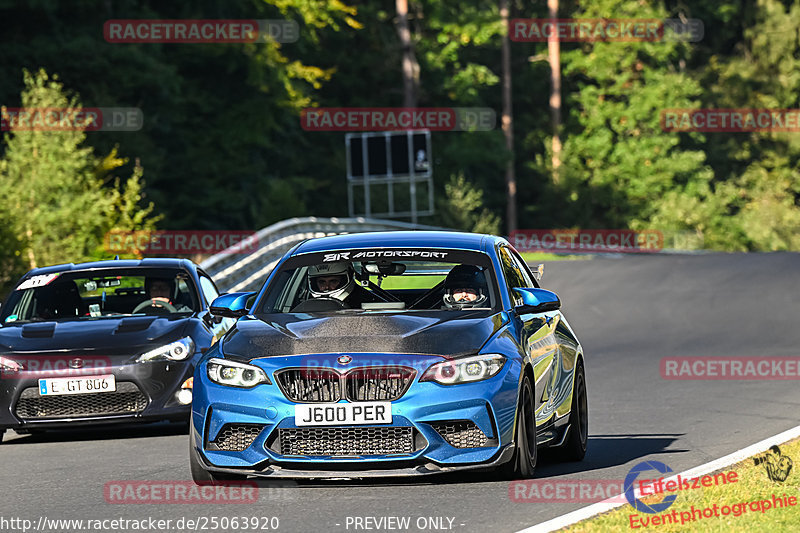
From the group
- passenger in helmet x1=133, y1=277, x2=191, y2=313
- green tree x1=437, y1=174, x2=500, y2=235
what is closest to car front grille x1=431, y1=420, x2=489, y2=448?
passenger in helmet x1=133, y1=277, x2=191, y2=313

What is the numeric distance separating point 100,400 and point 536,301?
4.30m

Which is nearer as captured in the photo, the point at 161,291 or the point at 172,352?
the point at 172,352

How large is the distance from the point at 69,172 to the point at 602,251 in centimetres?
2126

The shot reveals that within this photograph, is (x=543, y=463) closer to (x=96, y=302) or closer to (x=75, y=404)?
(x=75, y=404)

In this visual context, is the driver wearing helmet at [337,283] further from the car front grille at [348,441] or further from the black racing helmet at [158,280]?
the black racing helmet at [158,280]

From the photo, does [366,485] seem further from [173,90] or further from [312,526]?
[173,90]

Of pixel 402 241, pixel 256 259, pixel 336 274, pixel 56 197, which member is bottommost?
pixel 256 259

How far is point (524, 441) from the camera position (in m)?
8.72

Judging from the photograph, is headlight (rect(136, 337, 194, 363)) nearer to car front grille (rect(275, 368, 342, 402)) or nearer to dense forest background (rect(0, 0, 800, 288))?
car front grille (rect(275, 368, 342, 402))

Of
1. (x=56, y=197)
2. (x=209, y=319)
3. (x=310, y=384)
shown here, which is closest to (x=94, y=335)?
(x=209, y=319)

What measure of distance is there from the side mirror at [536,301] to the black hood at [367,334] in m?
0.25

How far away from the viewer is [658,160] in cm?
8369

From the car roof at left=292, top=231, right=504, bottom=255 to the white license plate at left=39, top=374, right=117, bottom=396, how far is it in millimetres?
2717

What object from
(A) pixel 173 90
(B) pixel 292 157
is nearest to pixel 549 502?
(A) pixel 173 90
